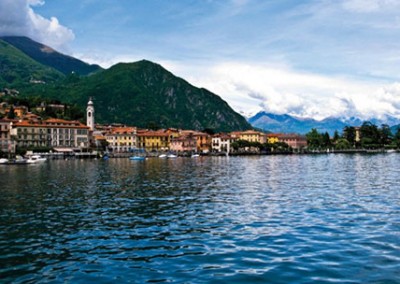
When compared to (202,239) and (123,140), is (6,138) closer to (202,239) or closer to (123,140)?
(123,140)

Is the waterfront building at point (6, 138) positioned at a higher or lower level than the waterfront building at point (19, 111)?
lower

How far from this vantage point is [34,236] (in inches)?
894

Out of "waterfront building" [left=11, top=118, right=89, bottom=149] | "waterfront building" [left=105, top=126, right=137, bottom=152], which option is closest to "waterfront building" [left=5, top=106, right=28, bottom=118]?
"waterfront building" [left=11, top=118, right=89, bottom=149]

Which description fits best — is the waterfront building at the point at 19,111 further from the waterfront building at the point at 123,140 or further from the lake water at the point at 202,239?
the lake water at the point at 202,239

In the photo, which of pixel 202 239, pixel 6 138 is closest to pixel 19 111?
pixel 6 138

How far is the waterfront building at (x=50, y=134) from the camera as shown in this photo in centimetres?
15375

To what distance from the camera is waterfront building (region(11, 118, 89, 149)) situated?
153750 millimetres

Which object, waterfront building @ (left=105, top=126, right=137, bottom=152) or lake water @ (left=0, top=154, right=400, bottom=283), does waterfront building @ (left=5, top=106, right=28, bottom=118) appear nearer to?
waterfront building @ (left=105, top=126, right=137, bottom=152)

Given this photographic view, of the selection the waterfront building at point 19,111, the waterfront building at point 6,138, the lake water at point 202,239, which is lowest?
the lake water at point 202,239

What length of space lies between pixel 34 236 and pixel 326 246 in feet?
48.3

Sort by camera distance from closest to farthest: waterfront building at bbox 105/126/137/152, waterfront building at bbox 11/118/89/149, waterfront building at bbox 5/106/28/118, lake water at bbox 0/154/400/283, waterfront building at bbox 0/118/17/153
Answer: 1. lake water at bbox 0/154/400/283
2. waterfront building at bbox 0/118/17/153
3. waterfront building at bbox 11/118/89/149
4. waterfront building at bbox 5/106/28/118
5. waterfront building at bbox 105/126/137/152

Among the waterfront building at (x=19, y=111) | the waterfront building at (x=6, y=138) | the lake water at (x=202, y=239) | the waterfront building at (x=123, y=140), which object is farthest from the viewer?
the waterfront building at (x=123, y=140)

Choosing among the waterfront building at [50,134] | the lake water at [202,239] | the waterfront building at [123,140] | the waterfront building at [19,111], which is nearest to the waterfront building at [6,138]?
the waterfront building at [50,134]

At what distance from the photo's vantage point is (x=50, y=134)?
164m
